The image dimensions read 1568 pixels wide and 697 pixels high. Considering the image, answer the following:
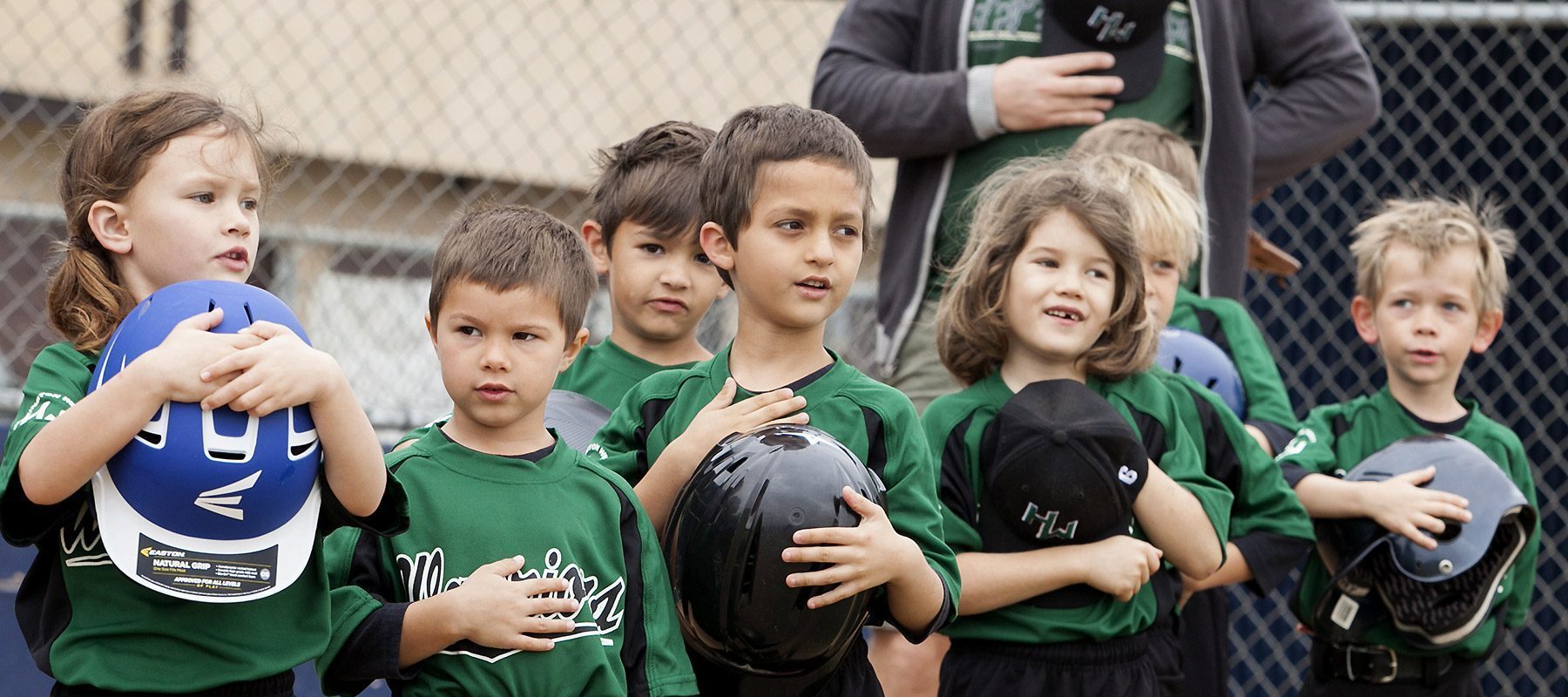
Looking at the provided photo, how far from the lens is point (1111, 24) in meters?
3.94

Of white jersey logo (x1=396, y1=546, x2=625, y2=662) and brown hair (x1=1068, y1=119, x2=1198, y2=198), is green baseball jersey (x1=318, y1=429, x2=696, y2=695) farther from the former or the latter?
brown hair (x1=1068, y1=119, x2=1198, y2=198)

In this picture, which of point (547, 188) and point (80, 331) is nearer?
point (80, 331)

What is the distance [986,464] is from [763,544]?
769 millimetres

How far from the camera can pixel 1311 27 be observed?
4.31m

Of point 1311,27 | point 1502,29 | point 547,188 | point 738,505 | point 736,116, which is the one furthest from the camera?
point 547,188

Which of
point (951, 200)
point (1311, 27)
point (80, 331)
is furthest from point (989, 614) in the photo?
point (1311, 27)

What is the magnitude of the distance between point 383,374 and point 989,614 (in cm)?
388

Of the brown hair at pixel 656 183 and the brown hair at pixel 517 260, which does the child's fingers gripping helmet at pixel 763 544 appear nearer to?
the brown hair at pixel 517 260

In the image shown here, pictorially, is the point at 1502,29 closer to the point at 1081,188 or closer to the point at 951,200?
the point at 951,200

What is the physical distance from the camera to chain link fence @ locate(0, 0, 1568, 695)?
6.16 m

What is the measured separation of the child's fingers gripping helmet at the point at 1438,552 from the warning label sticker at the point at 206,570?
241cm

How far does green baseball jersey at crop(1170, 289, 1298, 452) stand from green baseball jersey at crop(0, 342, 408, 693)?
→ 2.18 meters

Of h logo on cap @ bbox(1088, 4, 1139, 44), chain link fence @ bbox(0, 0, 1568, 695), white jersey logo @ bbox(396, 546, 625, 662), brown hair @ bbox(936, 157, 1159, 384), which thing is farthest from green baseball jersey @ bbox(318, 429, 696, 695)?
chain link fence @ bbox(0, 0, 1568, 695)

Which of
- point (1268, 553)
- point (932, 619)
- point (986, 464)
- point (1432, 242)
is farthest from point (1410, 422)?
point (932, 619)
